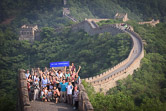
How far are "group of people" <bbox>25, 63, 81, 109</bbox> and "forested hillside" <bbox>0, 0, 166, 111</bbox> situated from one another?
5288mm

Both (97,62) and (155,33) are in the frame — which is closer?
(97,62)

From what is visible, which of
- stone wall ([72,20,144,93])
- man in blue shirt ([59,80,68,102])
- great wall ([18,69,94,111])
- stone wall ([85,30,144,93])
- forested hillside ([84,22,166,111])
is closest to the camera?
great wall ([18,69,94,111])

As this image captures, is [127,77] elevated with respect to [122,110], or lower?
elevated

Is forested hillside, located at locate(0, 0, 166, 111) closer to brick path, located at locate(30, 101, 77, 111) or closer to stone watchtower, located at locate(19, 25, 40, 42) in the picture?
stone watchtower, located at locate(19, 25, 40, 42)

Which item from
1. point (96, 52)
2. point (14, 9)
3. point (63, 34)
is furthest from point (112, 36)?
point (14, 9)

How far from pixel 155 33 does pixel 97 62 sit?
18181 millimetres

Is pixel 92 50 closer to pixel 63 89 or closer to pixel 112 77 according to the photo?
pixel 112 77

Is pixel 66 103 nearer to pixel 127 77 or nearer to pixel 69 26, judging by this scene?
pixel 127 77

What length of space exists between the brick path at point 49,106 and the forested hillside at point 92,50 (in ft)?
21.2

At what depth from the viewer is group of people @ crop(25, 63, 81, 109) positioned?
1062 inches

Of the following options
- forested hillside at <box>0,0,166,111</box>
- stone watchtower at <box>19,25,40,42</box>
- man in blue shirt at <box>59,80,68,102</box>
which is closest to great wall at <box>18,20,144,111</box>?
man in blue shirt at <box>59,80,68,102</box>

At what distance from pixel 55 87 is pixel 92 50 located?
46045 mm

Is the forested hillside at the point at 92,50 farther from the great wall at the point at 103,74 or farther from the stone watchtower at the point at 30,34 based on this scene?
the stone watchtower at the point at 30,34

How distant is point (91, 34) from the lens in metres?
78.9
